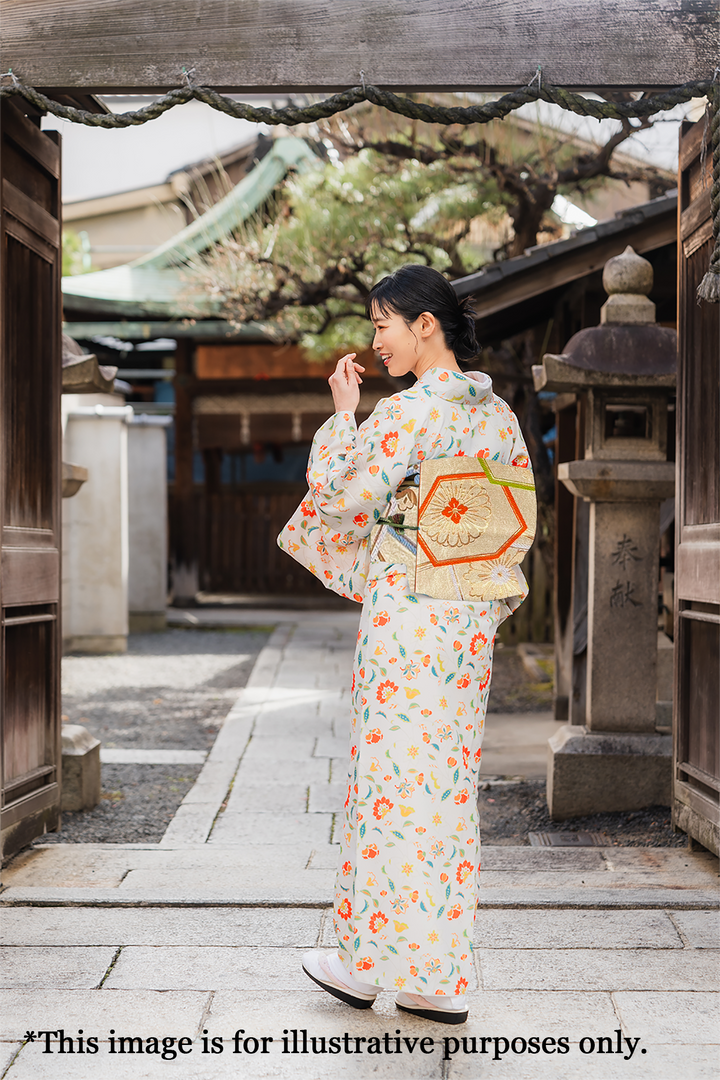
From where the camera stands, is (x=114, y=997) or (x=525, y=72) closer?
(x=114, y=997)

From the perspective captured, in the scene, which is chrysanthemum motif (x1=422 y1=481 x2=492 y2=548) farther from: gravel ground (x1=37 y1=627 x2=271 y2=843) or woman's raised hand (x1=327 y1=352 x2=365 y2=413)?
gravel ground (x1=37 y1=627 x2=271 y2=843)

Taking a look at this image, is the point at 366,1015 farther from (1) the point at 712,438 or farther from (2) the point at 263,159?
(2) the point at 263,159

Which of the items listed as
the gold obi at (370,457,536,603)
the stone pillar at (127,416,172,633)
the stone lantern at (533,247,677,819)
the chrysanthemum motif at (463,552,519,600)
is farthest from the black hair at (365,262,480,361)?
the stone pillar at (127,416,172,633)

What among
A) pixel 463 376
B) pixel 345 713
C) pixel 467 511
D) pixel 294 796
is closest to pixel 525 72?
pixel 463 376

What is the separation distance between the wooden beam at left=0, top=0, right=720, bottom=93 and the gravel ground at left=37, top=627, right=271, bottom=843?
3.33 m

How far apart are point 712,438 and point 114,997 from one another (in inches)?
117

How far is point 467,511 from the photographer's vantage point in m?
2.77

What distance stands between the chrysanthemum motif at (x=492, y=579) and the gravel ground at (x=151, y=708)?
9.15 ft

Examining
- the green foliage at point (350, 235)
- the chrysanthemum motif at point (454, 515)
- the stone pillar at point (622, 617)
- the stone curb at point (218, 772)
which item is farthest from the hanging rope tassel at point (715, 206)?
the green foliage at point (350, 235)

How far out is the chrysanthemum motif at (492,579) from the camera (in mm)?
2775

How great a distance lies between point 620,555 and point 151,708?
186 inches

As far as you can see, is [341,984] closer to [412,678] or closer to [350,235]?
[412,678]

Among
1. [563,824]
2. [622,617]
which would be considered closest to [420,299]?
[622,617]

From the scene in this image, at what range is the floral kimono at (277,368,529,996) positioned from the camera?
2.71 m
